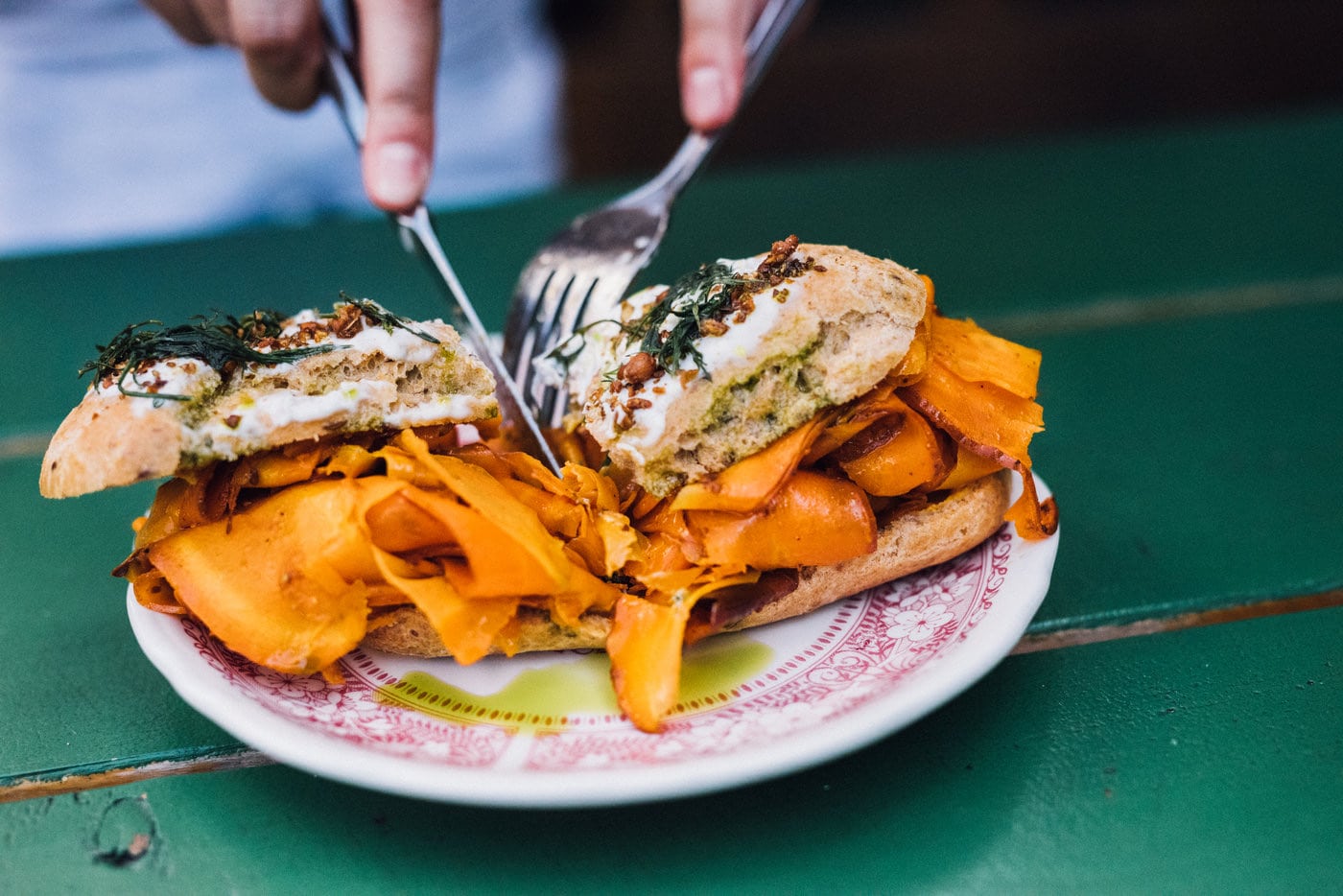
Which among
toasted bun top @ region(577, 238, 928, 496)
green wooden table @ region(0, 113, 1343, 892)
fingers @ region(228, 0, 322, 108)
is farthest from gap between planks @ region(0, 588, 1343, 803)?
fingers @ region(228, 0, 322, 108)

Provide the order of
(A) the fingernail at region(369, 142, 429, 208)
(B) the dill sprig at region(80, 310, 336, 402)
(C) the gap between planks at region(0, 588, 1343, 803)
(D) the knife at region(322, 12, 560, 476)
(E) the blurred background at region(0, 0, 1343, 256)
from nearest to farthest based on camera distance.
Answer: (C) the gap between planks at region(0, 588, 1343, 803) → (B) the dill sprig at region(80, 310, 336, 402) → (D) the knife at region(322, 12, 560, 476) → (A) the fingernail at region(369, 142, 429, 208) → (E) the blurred background at region(0, 0, 1343, 256)

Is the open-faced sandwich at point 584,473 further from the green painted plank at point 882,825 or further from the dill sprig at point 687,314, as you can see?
the green painted plank at point 882,825

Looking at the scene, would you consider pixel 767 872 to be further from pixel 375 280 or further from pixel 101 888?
pixel 375 280

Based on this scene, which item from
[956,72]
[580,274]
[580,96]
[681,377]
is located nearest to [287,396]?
[681,377]

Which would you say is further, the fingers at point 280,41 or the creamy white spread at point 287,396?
the fingers at point 280,41

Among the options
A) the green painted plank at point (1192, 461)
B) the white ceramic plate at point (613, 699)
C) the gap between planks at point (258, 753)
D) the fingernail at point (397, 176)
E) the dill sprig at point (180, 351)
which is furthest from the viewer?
the fingernail at point (397, 176)

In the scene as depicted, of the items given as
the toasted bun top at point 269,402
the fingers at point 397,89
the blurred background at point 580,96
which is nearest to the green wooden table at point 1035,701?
the toasted bun top at point 269,402

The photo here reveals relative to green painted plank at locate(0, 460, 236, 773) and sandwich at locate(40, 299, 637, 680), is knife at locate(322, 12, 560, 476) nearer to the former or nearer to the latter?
sandwich at locate(40, 299, 637, 680)

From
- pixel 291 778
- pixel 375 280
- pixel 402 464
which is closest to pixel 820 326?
pixel 402 464
